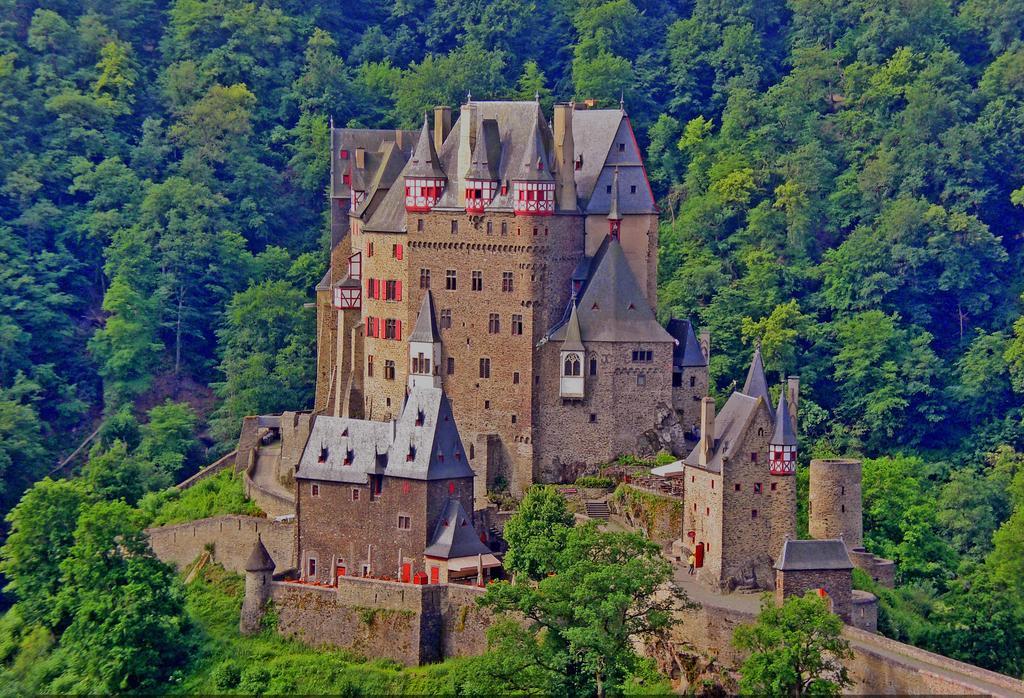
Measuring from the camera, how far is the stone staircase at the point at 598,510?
84938 millimetres

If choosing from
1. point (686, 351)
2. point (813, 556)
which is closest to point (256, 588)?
point (686, 351)

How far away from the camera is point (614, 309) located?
86.4 m

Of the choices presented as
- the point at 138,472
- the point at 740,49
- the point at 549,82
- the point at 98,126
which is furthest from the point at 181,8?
the point at 138,472

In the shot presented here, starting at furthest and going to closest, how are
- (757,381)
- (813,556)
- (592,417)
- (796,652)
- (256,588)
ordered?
(592,417), (256,588), (757,381), (813,556), (796,652)

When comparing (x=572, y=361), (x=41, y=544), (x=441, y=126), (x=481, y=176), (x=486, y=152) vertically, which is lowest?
(x=41, y=544)

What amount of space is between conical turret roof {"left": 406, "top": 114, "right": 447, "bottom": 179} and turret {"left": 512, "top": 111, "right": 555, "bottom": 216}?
9.56 feet

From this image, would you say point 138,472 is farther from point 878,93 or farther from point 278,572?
point 878,93

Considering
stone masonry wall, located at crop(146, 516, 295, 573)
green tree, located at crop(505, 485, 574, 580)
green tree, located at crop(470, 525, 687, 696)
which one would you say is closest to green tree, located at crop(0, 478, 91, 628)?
stone masonry wall, located at crop(146, 516, 295, 573)

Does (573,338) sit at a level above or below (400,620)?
above

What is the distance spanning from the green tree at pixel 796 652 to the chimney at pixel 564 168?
19502mm

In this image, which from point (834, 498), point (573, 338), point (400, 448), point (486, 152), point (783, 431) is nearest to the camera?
point (783, 431)

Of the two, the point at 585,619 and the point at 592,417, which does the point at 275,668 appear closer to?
the point at 585,619

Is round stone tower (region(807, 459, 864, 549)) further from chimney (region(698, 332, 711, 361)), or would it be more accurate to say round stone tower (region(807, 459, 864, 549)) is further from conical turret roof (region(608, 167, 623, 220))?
conical turret roof (region(608, 167, 623, 220))

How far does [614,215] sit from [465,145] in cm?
549
